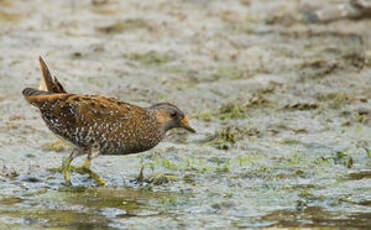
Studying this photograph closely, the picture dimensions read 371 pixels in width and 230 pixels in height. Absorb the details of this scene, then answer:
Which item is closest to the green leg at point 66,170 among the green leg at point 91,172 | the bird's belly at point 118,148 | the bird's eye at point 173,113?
the green leg at point 91,172

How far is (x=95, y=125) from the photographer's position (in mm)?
7066

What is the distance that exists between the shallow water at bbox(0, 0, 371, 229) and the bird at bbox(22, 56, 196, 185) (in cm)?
32

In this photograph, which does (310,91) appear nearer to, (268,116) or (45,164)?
(268,116)

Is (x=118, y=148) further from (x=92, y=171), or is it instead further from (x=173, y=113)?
(x=173, y=113)

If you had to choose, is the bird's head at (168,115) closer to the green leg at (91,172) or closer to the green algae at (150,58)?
the green leg at (91,172)

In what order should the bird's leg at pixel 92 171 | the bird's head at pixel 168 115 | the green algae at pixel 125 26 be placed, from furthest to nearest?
the green algae at pixel 125 26
the bird's head at pixel 168 115
the bird's leg at pixel 92 171

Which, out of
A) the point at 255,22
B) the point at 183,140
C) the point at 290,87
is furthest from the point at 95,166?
the point at 255,22

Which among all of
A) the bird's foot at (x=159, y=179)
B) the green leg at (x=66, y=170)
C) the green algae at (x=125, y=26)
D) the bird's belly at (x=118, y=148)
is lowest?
the bird's foot at (x=159, y=179)

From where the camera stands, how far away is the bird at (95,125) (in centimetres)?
707

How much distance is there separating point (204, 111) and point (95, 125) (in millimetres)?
2893

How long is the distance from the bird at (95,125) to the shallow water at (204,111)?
323 mm

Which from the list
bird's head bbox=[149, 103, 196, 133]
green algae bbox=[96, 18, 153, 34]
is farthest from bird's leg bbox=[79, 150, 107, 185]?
green algae bbox=[96, 18, 153, 34]

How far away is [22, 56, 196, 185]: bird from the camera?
23.2 ft

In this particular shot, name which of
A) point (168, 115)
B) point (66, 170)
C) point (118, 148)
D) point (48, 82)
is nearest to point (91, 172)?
point (66, 170)
